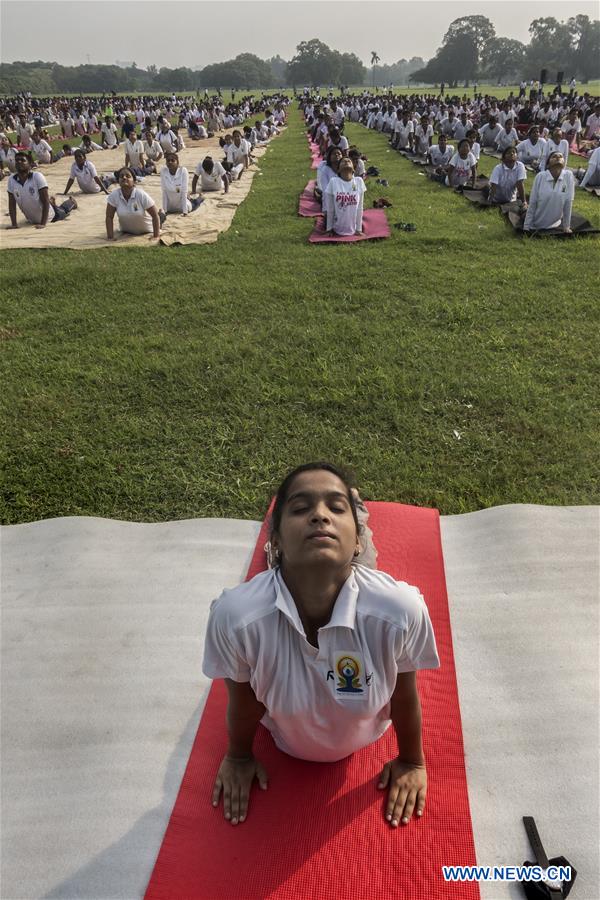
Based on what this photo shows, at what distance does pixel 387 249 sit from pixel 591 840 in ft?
25.2

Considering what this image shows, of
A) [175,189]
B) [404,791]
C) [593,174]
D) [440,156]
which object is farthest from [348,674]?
[440,156]

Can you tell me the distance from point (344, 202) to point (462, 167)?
471cm

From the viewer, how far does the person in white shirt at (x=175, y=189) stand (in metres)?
10.5

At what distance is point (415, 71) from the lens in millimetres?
97500

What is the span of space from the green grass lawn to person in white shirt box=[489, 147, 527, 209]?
2.39 metres

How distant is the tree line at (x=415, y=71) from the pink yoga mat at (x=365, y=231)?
75674mm

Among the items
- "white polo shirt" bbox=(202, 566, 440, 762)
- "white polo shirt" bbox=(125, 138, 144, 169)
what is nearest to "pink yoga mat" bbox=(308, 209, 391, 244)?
"white polo shirt" bbox=(202, 566, 440, 762)

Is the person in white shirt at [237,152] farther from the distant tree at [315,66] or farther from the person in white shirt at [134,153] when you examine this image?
the distant tree at [315,66]

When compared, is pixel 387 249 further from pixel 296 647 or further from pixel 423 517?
pixel 296 647

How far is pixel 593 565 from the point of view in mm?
2887

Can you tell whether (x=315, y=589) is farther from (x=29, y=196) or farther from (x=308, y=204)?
(x=29, y=196)

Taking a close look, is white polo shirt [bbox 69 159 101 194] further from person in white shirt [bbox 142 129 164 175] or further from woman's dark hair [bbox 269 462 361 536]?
woman's dark hair [bbox 269 462 361 536]

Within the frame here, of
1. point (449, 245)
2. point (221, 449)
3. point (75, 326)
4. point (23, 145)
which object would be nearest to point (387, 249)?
point (449, 245)

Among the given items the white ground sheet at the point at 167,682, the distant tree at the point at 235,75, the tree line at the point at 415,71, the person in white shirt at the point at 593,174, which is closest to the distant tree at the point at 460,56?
the tree line at the point at 415,71
